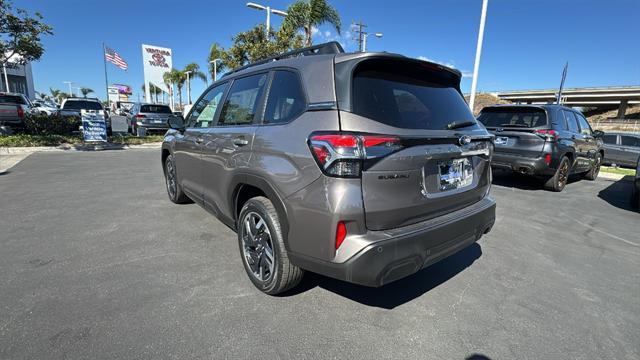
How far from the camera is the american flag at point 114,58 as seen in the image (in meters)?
24.6

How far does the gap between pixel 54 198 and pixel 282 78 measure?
4932 mm

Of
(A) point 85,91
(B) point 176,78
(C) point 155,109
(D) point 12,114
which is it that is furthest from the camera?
Answer: (A) point 85,91

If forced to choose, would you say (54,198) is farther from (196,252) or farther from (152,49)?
(152,49)

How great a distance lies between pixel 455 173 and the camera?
2.53 meters

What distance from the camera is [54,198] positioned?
212 inches

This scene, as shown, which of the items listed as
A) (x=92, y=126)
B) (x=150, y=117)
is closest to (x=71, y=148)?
(x=92, y=126)

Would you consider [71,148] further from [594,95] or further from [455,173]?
[594,95]

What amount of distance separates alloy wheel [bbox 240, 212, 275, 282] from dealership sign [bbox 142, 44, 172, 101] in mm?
36836

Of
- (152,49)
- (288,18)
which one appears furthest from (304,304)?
(152,49)

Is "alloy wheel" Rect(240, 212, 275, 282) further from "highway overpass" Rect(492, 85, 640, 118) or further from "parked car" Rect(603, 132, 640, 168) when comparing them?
"highway overpass" Rect(492, 85, 640, 118)

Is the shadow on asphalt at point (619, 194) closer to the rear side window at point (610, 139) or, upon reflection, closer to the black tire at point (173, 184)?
the rear side window at point (610, 139)

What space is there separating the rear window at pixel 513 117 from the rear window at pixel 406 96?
4696mm

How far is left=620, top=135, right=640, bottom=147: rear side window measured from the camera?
39.2 ft

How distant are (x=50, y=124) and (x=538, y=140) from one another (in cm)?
1662
